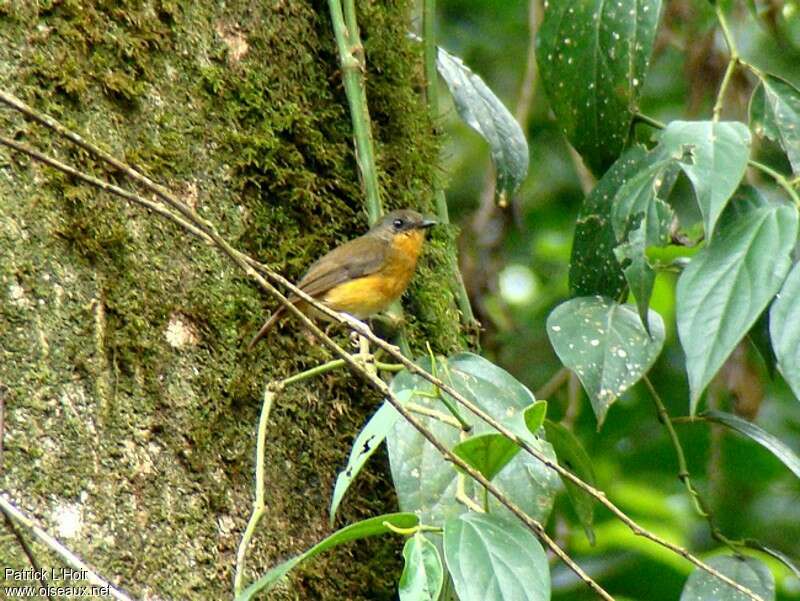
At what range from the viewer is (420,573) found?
1.86m

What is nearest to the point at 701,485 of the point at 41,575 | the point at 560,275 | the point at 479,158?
the point at 560,275

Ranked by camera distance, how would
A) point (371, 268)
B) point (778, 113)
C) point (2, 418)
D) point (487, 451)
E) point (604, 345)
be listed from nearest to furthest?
point (487, 451), point (2, 418), point (604, 345), point (778, 113), point (371, 268)

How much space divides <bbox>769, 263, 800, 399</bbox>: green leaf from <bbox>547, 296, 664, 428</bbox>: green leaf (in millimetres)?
310

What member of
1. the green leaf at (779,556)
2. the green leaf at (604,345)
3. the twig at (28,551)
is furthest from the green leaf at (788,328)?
the twig at (28,551)

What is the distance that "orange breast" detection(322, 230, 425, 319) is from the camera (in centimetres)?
326

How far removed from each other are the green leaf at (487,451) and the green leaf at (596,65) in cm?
126

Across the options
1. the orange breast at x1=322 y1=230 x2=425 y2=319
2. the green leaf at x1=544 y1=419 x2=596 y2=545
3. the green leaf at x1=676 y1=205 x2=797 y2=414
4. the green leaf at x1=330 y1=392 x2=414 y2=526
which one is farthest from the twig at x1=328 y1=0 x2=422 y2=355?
the green leaf at x1=676 y1=205 x2=797 y2=414

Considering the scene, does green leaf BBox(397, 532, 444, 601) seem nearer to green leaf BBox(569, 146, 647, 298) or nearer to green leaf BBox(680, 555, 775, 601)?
green leaf BBox(680, 555, 775, 601)

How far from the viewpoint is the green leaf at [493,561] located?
1.88 meters

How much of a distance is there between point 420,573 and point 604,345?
0.92 m

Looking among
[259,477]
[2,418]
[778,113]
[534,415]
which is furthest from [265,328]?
[778,113]

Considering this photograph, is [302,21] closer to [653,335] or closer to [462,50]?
[653,335]

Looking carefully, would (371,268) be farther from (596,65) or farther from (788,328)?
(788,328)

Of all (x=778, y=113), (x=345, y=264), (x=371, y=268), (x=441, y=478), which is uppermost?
(x=778, y=113)
